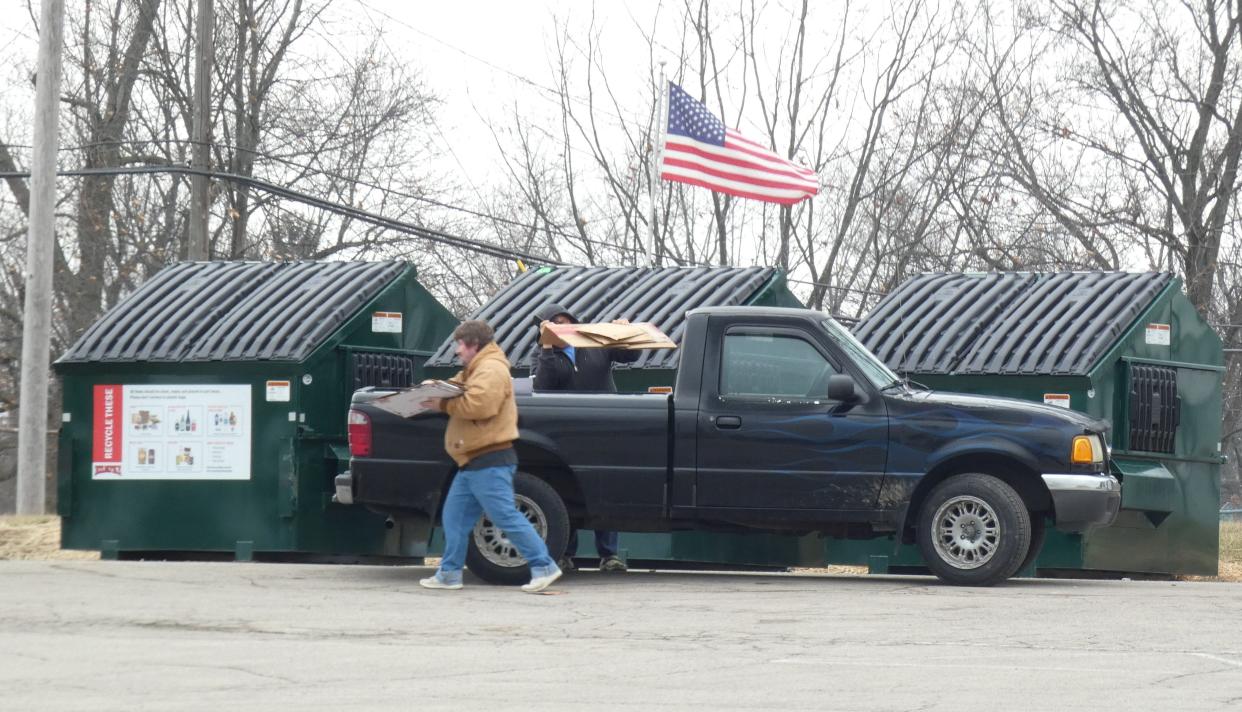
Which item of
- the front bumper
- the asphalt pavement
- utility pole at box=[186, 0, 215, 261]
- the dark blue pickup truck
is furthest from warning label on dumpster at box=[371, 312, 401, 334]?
utility pole at box=[186, 0, 215, 261]

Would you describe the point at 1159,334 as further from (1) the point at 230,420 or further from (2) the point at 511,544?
(1) the point at 230,420

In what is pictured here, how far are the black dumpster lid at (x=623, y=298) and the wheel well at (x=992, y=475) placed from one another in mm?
2661

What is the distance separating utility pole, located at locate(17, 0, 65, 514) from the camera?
1881 centimetres

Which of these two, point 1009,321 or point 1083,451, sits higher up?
point 1009,321

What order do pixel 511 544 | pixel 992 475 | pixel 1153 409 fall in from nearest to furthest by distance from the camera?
1. pixel 511 544
2. pixel 992 475
3. pixel 1153 409

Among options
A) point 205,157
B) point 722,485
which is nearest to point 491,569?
point 722,485

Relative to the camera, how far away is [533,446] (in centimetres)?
1155

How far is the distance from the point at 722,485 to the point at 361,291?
4341mm

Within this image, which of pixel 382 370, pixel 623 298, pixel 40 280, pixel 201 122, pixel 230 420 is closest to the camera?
pixel 230 420

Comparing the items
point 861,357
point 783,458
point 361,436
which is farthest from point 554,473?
point 861,357

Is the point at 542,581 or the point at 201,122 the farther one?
the point at 201,122

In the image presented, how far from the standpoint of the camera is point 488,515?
10898 mm

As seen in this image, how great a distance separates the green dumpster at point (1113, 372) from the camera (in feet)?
42.2

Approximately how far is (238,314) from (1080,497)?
23.2 ft
